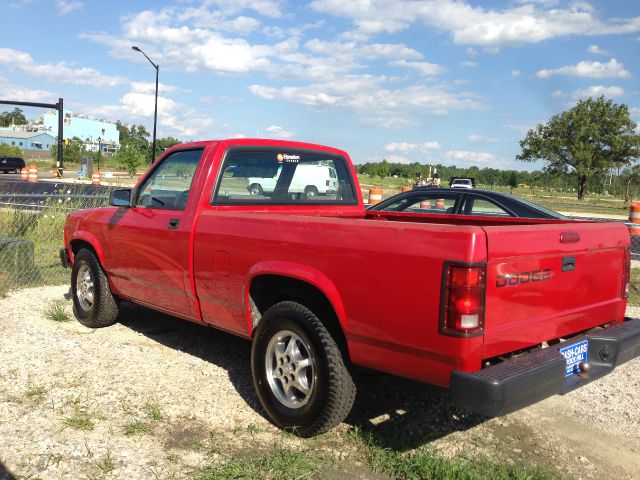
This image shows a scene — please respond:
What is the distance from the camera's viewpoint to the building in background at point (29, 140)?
373 feet

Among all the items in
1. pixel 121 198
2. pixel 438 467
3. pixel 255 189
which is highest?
pixel 255 189

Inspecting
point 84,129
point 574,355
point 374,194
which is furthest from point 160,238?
point 84,129

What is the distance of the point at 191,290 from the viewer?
445 cm

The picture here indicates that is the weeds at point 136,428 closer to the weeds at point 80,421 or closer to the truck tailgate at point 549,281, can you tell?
the weeds at point 80,421

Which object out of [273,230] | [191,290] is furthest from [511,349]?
[191,290]

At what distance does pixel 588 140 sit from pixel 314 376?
5323 centimetres

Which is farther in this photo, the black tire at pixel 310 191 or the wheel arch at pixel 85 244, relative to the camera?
the wheel arch at pixel 85 244

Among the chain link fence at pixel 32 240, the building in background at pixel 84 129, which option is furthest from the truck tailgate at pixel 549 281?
the building in background at pixel 84 129

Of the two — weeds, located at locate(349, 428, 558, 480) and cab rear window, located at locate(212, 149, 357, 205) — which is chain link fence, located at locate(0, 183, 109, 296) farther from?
weeds, located at locate(349, 428, 558, 480)

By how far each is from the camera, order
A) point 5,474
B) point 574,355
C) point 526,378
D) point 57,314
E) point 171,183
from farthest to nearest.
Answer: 1. point 57,314
2. point 171,183
3. point 574,355
4. point 5,474
5. point 526,378

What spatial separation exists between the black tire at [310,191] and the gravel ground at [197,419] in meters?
1.54

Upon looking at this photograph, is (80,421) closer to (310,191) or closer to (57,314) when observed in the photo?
(310,191)

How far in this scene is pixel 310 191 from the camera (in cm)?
515

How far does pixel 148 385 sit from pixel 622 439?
131 inches
